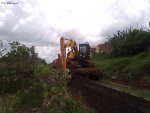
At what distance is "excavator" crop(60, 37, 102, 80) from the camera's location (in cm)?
3350

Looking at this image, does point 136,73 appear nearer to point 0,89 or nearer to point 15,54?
point 15,54

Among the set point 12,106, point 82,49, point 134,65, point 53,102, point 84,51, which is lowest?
point 12,106

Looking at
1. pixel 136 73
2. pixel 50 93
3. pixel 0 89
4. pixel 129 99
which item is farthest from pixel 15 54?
pixel 136 73

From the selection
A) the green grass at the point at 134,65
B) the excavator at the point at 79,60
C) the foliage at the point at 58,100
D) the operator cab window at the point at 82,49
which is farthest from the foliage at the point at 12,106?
the green grass at the point at 134,65

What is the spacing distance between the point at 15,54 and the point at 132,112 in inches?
457

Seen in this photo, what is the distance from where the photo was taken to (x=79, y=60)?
35406 millimetres

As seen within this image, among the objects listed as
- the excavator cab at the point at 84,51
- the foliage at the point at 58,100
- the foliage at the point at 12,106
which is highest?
the excavator cab at the point at 84,51

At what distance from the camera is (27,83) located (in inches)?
925

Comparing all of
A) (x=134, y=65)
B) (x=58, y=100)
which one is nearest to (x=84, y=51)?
(x=134, y=65)

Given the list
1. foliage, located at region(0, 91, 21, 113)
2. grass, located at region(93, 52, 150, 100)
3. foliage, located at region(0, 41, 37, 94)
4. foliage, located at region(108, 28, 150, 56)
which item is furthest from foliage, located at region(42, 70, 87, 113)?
foliage, located at region(108, 28, 150, 56)

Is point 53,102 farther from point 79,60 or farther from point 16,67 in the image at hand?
point 79,60

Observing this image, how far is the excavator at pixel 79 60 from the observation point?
3350cm

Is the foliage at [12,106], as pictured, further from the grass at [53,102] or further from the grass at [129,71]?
the grass at [129,71]

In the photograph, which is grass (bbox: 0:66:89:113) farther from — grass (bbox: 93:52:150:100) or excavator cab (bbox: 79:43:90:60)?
excavator cab (bbox: 79:43:90:60)
